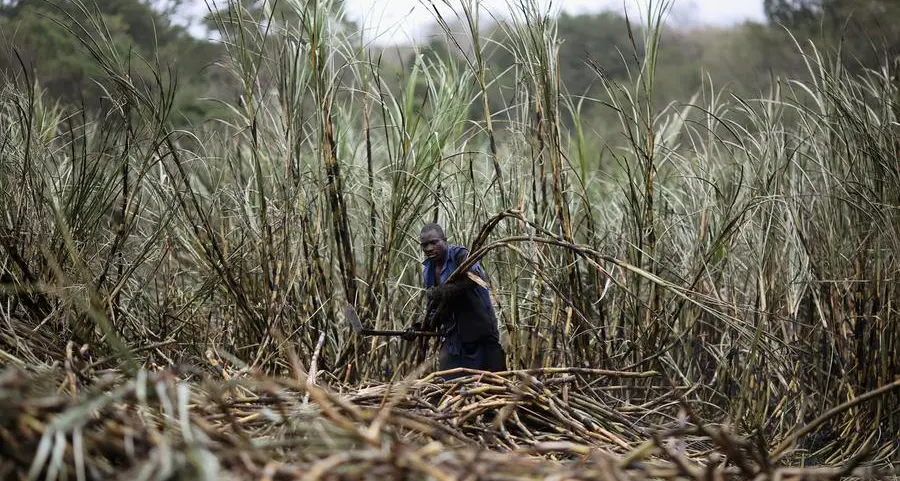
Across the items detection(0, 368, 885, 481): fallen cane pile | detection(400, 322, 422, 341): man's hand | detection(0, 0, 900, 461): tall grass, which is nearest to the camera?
detection(0, 368, 885, 481): fallen cane pile

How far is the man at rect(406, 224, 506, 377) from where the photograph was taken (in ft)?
10.7

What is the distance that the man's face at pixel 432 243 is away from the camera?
10.7 feet

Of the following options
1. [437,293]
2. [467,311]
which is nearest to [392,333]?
[437,293]

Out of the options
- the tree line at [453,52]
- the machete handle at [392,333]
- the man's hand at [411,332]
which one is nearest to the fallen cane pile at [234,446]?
the machete handle at [392,333]

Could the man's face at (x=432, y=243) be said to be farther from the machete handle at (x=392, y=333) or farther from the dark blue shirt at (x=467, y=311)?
the machete handle at (x=392, y=333)

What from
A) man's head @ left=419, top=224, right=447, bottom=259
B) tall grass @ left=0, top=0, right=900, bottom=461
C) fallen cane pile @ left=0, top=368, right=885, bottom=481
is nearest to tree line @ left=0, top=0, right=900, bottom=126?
tall grass @ left=0, top=0, right=900, bottom=461

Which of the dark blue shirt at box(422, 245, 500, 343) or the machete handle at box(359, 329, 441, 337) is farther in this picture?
the dark blue shirt at box(422, 245, 500, 343)

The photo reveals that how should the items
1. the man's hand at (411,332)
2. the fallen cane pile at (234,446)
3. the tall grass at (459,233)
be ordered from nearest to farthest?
1. the fallen cane pile at (234,446)
2. the tall grass at (459,233)
3. the man's hand at (411,332)

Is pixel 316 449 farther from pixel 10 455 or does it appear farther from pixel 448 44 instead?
pixel 448 44

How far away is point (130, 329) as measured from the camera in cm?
352

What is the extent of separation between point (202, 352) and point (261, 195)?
2.37ft

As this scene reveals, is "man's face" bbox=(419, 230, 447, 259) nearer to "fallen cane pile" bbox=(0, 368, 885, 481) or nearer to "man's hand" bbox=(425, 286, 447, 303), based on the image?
"man's hand" bbox=(425, 286, 447, 303)

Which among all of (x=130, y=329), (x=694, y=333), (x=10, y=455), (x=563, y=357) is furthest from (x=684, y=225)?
(x=10, y=455)

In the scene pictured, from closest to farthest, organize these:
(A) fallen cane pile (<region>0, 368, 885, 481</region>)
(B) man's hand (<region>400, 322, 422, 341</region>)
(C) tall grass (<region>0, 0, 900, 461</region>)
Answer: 1. (A) fallen cane pile (<region>0, 368, 885, 481</region>)
2. (C) tall grass (<region>0, 0, 900, 461</region>)
3. (B) man's hand (<region>400, 322, 422, 341</region>)
